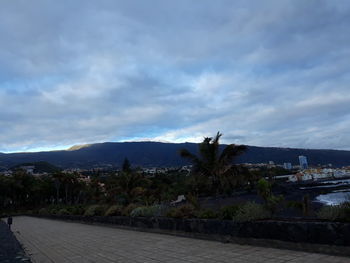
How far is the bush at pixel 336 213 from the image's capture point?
578 centimetres

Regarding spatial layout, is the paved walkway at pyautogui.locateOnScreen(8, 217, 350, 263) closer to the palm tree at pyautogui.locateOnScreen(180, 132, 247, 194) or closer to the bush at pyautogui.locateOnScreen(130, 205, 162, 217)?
the bush at pyautogui.locateOnScreen(130, 205, 162, 217)

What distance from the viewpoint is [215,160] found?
1845 cm

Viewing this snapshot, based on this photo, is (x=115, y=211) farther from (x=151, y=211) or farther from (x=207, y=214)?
(x=207, y=214)

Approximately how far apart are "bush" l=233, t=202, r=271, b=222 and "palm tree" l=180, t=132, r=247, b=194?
10674 millimetres

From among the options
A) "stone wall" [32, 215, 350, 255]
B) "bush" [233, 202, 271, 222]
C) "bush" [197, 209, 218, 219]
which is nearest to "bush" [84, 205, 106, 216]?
"stone wall" [32, 215, 350, 255]

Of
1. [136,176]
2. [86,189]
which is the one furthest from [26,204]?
[136,176]

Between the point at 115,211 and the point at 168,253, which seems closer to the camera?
the point at 168,253

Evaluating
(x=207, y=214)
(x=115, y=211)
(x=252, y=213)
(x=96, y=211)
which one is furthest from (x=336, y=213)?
(x=96, y=211)

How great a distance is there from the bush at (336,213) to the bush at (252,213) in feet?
4.19

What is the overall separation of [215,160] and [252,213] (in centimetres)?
1102

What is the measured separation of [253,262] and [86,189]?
196 feet

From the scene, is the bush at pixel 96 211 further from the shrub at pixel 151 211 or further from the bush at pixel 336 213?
the bush at pixel 336 213

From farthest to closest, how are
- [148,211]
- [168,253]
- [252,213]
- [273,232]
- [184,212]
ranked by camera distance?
[148,211] < [184,212] < [252,213] < [168,253] < [273,232]

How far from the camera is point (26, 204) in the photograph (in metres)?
70.3
